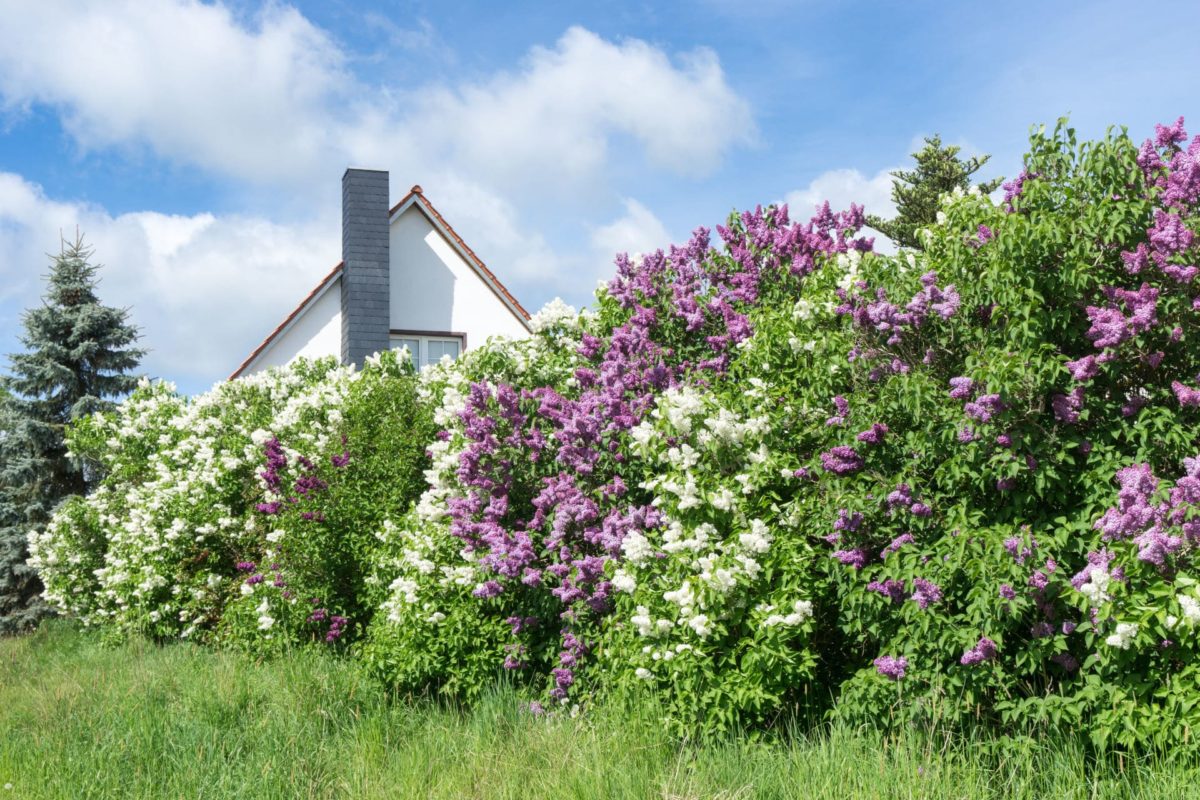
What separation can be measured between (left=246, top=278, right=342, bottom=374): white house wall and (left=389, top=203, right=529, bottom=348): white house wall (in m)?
1.41

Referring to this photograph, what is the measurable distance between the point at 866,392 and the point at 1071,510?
1305 mm

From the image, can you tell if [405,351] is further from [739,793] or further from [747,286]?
[739,793]

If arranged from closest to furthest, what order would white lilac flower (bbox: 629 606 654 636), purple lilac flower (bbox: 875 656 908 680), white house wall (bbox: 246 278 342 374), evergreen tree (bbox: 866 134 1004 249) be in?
1. purple lilac flower (bbox: 875 656 908 680)
2. white lilac flower (bbox: 629 606 654 636)
3. white house wall (bbox: 246 278 342 374)
4. evergreen tree (bbox: 866 134 1004 249)

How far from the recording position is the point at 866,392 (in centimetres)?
603

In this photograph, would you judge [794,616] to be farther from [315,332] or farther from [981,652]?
[315,332]

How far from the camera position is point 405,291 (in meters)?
21.5

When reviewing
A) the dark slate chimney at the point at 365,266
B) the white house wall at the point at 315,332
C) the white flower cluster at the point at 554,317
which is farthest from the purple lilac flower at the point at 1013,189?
the white house wall at the point at 315,332

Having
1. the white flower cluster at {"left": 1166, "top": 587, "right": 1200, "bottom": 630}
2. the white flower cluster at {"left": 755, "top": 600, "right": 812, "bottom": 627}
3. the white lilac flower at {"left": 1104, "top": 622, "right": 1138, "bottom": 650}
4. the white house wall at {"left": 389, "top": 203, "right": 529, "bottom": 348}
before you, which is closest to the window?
the white house wall at {"left": 389, "top": 203, "right": 529, "bottom": 348}

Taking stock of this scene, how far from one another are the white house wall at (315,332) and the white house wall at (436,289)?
1.41 m

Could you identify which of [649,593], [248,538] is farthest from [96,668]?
[649,593]

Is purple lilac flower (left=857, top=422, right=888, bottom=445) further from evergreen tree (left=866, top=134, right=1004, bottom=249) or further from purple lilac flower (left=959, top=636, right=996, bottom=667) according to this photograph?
evergreen tree (left=866, top=134, right=1004, bottom=249)

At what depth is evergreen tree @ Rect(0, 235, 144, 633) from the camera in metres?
20.9

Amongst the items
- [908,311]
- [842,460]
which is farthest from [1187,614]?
[908,311]

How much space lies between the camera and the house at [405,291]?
2091 centimetres
